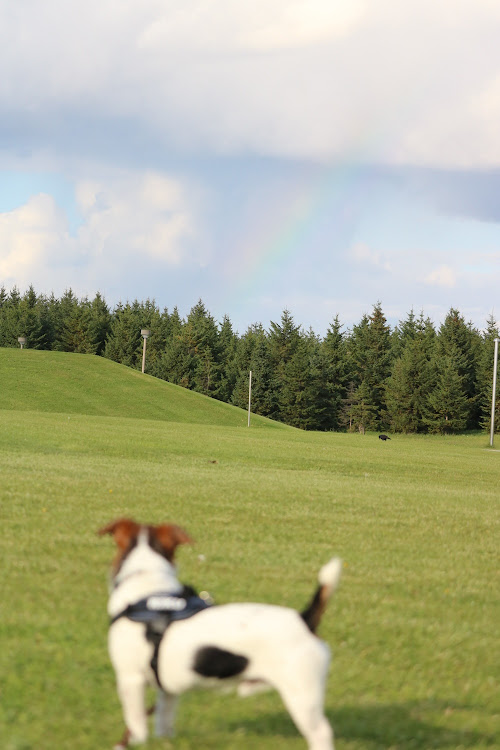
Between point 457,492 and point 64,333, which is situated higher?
point 64,333

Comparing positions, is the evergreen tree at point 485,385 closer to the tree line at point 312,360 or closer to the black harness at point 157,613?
the tree line at point 312,360

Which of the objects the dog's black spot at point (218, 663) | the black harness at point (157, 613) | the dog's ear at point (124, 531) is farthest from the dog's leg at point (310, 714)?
the dog's ear at point (124, 531)

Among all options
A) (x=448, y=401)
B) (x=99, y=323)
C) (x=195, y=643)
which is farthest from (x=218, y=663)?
(x=99, y=323)

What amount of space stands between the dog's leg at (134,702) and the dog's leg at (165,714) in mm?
166

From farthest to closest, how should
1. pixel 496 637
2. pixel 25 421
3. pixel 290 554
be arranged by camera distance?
pixel 25 421 < pixel 290 554 < pixel 496 637

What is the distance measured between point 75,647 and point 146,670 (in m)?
2.30

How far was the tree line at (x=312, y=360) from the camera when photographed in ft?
299

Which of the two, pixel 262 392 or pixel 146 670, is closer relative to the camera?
pixel 146 670

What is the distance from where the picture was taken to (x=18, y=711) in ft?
16.5

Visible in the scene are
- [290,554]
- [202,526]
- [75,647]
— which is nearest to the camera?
[75,647]

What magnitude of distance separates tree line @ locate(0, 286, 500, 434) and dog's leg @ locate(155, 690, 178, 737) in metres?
84.2

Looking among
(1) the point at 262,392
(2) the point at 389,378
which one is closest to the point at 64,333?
(1) the point at 262,392

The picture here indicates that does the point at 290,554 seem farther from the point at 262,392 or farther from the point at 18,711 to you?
the point at 262,392

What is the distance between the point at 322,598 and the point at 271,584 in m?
4.83
